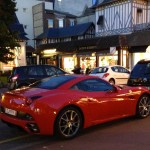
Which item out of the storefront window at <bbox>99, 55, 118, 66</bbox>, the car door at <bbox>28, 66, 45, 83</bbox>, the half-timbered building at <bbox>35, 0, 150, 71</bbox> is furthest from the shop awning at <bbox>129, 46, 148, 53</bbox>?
the car door at <bbox>28, 66, 45, 83</bbox>

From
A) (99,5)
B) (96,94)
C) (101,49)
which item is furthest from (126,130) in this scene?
(99,5)

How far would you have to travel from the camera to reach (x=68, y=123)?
7008 mm

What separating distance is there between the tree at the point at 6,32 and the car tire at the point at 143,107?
1591 cm

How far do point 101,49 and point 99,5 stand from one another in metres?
6.10

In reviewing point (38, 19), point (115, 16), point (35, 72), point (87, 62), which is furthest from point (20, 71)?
point (38, 19)

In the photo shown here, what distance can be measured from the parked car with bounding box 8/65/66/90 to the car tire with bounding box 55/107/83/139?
8.00 metres

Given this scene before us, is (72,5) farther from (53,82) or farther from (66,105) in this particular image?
(66,105)

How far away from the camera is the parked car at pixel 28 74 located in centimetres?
1491

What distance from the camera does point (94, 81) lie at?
7.95 metres

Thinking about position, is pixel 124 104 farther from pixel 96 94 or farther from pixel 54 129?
pixel 54 129

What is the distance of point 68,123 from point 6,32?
1753cm

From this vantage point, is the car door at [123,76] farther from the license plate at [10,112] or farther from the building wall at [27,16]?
the building wall at [27,16]

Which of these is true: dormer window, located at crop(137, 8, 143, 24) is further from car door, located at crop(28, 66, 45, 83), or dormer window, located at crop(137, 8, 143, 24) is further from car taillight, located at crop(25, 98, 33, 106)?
car taillight, located at crop(25, 98, 33, 106)

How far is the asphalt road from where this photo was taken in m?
6.47
